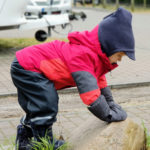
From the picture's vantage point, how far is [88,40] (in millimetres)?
3250

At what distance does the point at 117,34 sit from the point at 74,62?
401mm

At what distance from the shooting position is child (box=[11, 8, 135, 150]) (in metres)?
3.16

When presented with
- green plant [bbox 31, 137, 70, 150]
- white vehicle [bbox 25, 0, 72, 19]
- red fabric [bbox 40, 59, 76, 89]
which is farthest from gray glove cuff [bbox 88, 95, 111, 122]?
white vehicle [bbox 25, 0, 72, 19]

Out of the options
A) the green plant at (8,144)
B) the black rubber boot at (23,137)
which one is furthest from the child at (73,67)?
the green plant at (8,144)

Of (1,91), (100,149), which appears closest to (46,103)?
(100,149)

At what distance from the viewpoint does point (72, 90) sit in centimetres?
631

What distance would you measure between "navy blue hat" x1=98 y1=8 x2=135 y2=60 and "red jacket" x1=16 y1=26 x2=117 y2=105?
0.06 metres

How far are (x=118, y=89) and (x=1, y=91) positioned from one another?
73.1 inches

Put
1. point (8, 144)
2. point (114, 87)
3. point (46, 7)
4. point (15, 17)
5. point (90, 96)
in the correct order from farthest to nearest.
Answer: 1. point (46, 7)
2. point (15, 17)
3. point (114, 87)
4. point (8, 144)
5. point (90, 96)

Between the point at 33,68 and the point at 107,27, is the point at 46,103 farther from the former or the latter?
the point at 107,27

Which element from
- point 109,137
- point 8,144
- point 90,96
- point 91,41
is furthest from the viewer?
point 8,144

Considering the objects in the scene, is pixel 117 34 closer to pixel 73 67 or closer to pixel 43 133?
pixel 73 67

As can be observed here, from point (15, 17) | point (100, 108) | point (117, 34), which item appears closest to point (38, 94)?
point (100, 108)

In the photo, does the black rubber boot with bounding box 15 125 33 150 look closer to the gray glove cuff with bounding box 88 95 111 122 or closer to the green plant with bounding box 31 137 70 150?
the green plant with bounding box 31 137 70 150
